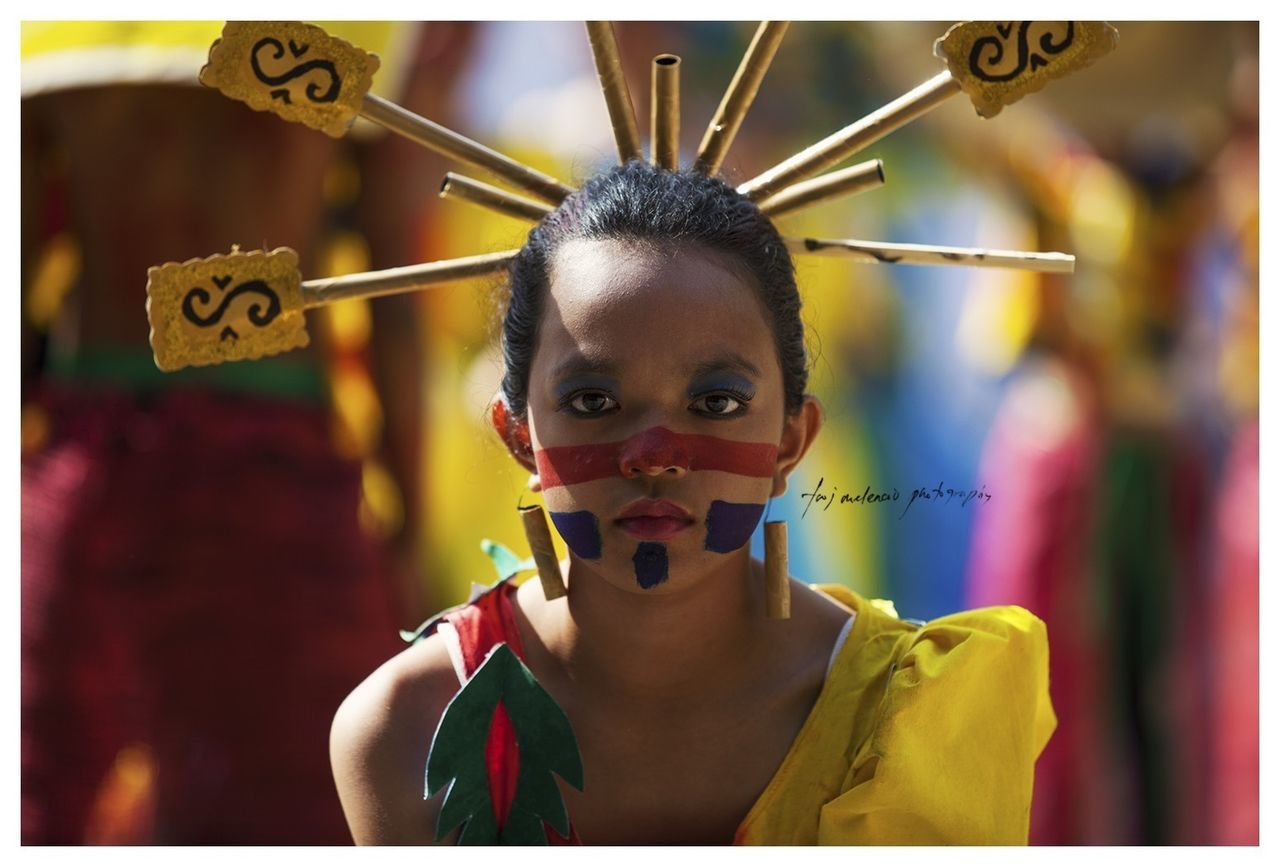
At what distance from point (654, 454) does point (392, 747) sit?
49 centimetres

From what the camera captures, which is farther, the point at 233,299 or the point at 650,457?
the point at 233,299

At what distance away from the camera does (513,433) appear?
6.99ft

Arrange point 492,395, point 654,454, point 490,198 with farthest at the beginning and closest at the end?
1. point 492,395
2. point 490,198
3. point 654,454

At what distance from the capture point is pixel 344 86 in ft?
6.71

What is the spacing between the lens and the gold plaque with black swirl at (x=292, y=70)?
2.01m

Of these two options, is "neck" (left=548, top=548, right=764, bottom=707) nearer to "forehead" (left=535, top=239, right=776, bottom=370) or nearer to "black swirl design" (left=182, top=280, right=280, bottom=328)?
"forehead" (left=535, top=239, right=776, bottom=370)

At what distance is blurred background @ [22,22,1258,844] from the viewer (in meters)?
2.99

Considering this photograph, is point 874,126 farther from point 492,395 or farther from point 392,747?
point 392,747

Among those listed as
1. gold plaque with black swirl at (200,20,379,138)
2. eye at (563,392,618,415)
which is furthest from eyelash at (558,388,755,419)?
gold plaque with black swirl at (200,20,379,138)

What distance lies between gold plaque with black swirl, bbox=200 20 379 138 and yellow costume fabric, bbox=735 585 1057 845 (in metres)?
0.91

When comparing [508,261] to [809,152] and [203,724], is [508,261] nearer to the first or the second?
[809,152]

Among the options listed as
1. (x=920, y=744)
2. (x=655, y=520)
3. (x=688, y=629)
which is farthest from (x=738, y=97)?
(x=920, y=744)
